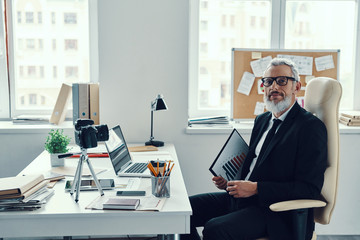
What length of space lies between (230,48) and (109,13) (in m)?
1.05

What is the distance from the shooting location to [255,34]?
3412mm

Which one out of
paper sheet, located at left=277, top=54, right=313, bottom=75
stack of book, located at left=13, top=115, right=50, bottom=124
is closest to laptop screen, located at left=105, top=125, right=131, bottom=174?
stack of book, located at left=13, top=115, right=50, bottom=124

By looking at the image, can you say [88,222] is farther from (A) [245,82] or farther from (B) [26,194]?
(A) [245,82]

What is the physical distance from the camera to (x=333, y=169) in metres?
2.01

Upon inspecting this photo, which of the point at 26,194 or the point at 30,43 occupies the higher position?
the point at 30,43

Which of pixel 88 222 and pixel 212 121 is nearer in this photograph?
pixel 88 222

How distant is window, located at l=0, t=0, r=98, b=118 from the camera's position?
130 inches

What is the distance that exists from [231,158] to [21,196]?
3.74 ft

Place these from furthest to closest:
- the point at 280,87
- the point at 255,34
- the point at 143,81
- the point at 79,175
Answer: the point at 255,34
the point at 143,81
the point at 280,87
the point at 79,175

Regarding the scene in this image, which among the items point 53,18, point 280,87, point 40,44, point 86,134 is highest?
point 53,18

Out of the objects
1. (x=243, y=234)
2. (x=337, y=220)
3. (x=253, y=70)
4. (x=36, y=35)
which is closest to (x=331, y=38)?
(x=253, y=70)

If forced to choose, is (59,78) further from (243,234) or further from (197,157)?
(243,234)

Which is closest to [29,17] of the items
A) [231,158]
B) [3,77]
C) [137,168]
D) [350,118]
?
[3,77]

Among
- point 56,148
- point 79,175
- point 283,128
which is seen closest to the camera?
point 79,175
